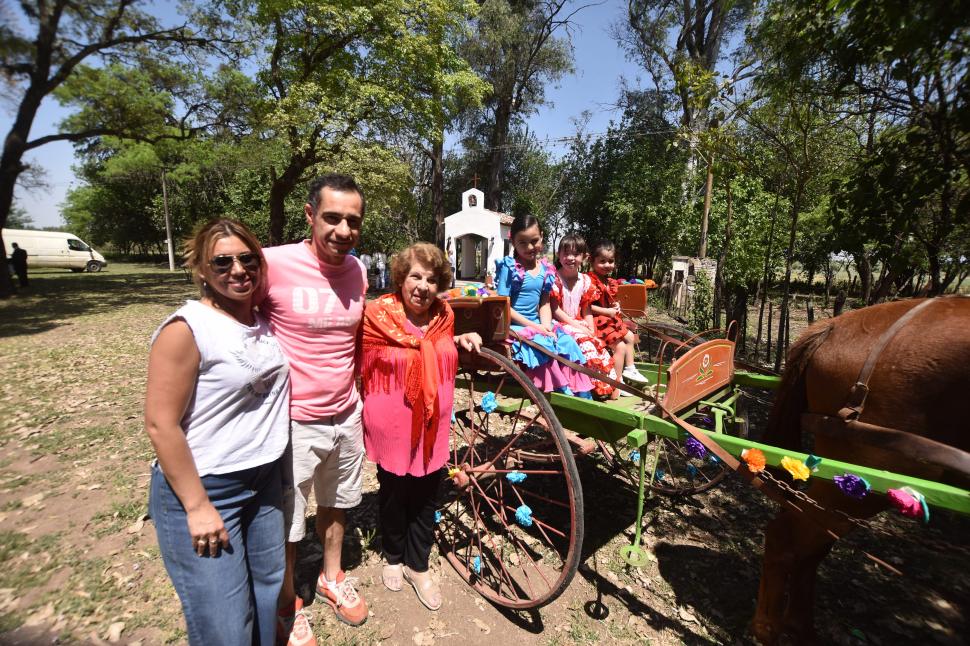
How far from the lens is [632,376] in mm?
3850

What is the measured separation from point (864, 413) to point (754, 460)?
58 centimetres

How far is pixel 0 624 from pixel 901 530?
6238 mm

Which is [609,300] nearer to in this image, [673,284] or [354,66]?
[673,284]

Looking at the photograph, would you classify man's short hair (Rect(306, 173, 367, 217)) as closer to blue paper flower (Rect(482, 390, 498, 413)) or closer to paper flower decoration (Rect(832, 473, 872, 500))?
blue paper flower (Rect(482, 390, 498, 413))

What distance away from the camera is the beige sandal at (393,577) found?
9.70ft

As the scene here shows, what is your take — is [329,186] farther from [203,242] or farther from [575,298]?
[575,298]

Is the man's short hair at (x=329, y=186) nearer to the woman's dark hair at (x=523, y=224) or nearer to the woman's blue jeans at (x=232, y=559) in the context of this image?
the woman's blue jeans at (x=232, y=559)

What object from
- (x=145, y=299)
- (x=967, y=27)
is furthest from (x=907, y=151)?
(x=145, y=299)

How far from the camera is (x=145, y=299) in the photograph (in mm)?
15695

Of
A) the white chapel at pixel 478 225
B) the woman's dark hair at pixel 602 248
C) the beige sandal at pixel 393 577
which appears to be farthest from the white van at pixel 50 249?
the beige sandal at pixel 393 577

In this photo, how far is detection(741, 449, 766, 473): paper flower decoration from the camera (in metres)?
2.23

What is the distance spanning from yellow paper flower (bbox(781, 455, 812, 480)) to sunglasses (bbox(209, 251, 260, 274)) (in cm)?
249

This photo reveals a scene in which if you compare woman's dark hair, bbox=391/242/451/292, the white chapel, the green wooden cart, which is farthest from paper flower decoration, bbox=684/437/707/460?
the white chapel

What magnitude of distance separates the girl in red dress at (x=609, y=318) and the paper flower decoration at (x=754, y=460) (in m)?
1.44
